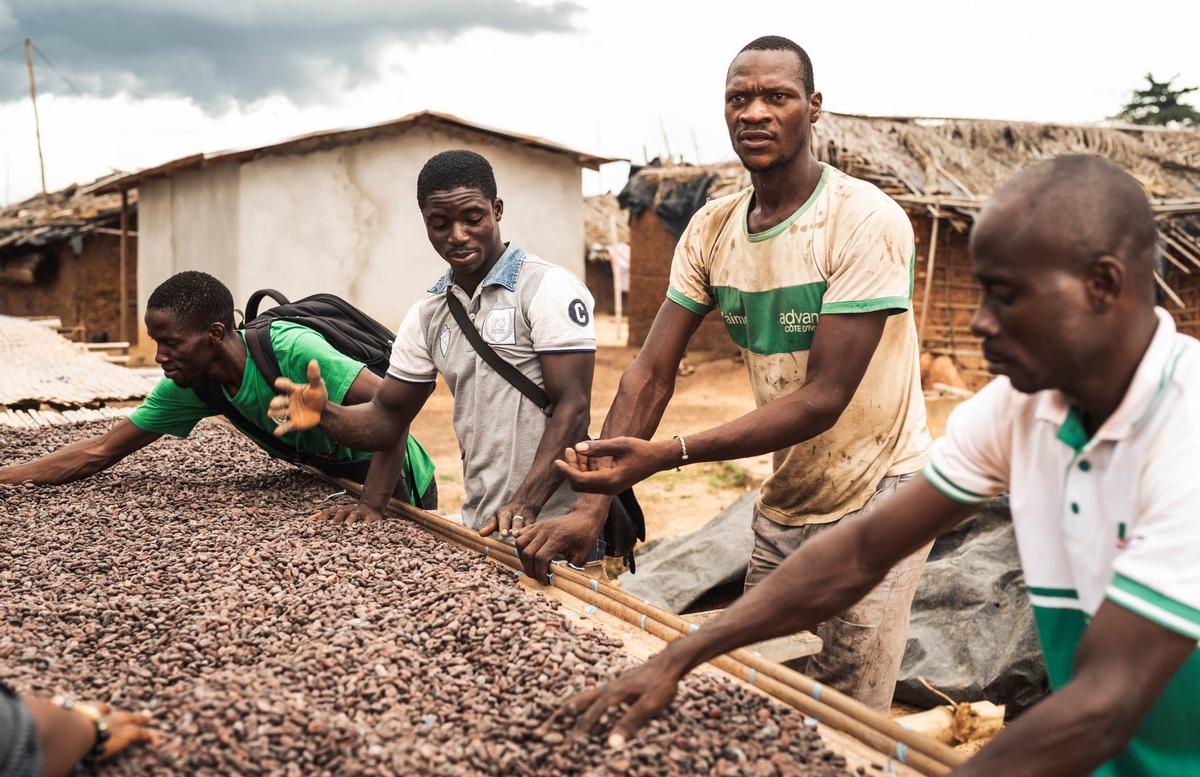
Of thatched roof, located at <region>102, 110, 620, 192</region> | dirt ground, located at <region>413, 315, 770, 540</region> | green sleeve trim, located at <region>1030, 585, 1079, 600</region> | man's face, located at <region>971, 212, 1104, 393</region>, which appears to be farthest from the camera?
thatched roof, located at <region>102, 110, 620, 192</region>

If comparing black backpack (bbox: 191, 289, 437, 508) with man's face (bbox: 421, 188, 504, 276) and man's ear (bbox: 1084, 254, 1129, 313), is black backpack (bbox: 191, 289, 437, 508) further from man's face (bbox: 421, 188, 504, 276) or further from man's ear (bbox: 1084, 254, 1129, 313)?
man's ear (bbox: 1084, 254, 1129, 313)

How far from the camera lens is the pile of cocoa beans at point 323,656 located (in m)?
1.68

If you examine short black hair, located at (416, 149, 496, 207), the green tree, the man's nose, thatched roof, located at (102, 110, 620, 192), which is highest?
the green tree

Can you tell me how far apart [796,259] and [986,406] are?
110 cm

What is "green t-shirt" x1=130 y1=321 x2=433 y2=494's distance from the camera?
340 cm

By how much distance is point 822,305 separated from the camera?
2.55m

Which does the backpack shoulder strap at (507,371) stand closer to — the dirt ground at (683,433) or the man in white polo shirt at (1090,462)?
Result: the man in white polo shirt at (1090,462)

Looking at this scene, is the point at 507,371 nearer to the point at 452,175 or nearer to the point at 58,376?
the point at 452,175

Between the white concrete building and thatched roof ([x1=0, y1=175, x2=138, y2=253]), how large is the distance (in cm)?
431

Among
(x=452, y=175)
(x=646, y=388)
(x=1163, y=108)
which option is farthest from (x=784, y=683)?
(x=1163, y=108)

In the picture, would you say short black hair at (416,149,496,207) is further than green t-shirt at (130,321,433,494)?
No

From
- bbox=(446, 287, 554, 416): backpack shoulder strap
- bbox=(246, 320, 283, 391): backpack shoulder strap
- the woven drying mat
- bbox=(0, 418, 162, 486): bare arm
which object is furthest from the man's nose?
the woven drying mat

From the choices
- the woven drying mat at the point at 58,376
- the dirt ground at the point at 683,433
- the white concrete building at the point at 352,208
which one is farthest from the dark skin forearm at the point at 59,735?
the white concrete building at the point at 352,208

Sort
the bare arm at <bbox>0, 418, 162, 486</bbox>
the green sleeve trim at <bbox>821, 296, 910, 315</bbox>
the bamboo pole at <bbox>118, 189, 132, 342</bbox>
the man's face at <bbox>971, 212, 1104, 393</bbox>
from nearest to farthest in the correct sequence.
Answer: the man's face at <bbox>971, 212, 1104, 393</bbox> → the green sleeve trim at <bbox>821, 296, 910, 315</bbox> → the bare arm at <bbox>0, 418, 162, 486</bbox> → the bamboo pole at <bbox>118, 189, 132, 342</bbox>
